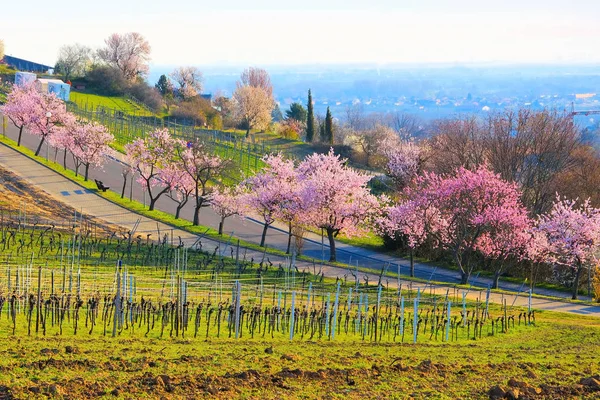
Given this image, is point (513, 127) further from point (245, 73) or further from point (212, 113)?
point (245, 73)

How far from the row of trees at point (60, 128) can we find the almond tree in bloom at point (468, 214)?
29.8m

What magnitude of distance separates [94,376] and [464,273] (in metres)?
31.1

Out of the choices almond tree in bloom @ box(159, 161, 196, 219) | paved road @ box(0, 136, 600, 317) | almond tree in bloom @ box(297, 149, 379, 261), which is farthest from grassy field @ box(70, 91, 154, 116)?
almond tree in bloom @ box(297, 149, 379, 261)

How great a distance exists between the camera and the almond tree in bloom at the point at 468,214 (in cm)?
4469

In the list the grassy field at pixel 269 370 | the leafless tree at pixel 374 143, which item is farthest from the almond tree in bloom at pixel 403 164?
the grassy field at pixel 269 370

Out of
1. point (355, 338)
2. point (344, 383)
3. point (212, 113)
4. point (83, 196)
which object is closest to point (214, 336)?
point (355, 338)

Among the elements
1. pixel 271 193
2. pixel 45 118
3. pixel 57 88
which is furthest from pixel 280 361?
pixel 57 88

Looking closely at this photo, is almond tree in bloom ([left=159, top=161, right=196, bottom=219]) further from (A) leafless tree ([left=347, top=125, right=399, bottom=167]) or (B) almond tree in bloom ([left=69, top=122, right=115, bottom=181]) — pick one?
(A) leafless tree ([left=347, top=125, right=399, bottom=167])

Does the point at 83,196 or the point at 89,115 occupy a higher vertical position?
the point at 89,115

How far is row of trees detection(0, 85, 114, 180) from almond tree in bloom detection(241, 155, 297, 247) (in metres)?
18.5

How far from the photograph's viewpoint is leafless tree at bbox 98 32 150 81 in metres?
136

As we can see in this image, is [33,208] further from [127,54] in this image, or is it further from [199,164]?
[127,54]

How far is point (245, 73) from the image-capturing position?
498 ft

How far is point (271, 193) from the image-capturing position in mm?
50938
